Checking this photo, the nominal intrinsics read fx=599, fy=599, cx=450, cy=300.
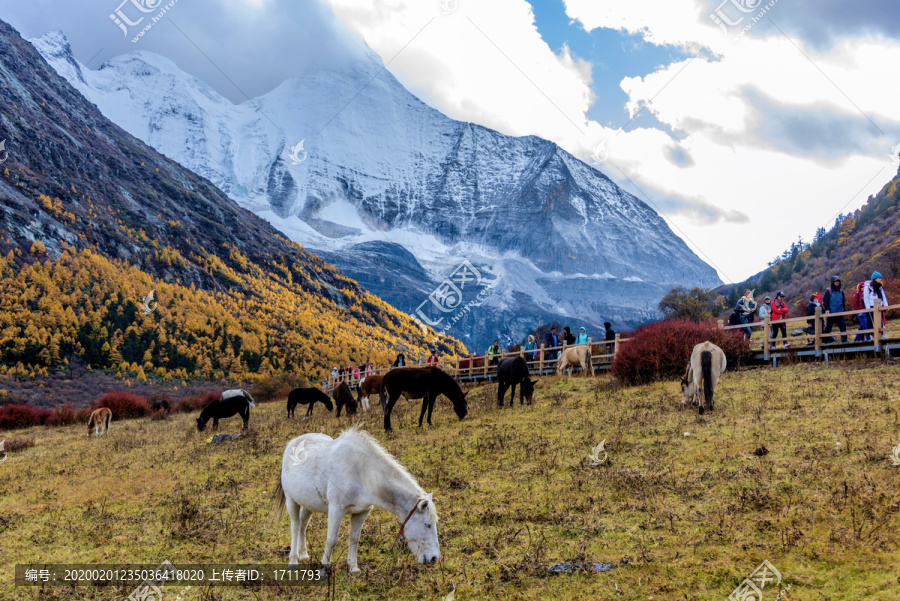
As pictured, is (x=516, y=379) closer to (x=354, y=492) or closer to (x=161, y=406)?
(x=354, y=492)

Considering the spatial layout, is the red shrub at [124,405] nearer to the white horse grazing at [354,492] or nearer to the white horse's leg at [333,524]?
the white horse grazing at [354,492]

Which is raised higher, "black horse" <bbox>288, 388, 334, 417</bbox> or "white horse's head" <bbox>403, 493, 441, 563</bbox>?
"black horse" <bbox>288, 388, 334, 417</bbox>

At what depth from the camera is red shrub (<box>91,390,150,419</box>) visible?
116 feet

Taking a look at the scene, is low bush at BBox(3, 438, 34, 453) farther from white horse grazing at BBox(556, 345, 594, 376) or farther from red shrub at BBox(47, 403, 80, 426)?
white horse grazing at BBox(556, 345, 594, 376)

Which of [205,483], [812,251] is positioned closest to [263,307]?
[812,251]

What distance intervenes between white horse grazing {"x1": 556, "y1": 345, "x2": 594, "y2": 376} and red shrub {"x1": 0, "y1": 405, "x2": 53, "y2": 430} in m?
28.5

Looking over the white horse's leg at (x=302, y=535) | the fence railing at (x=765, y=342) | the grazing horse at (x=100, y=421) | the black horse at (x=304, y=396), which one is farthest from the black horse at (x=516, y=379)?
the grazing horse at (x=100, y=421)

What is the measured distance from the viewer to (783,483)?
7754mm

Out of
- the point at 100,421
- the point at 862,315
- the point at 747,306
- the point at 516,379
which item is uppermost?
the point at 747,306

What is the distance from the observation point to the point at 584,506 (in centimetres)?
802

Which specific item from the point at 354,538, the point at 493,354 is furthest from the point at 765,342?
the point at 354,538

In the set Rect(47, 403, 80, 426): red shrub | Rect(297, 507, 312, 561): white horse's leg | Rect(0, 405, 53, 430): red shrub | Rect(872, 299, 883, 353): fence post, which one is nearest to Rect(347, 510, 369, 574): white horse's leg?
Rect(297, 507, 312, 561): white horse's leg

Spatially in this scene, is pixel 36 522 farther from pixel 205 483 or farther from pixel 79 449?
pixel 79 449

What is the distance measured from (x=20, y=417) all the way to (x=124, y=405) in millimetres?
5092
